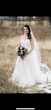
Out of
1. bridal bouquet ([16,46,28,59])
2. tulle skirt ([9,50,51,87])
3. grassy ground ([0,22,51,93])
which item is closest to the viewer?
bridal bouquet ([16,46,28,59])

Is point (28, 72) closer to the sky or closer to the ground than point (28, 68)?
closer to the ground

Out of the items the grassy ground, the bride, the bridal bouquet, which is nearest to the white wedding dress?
the bride

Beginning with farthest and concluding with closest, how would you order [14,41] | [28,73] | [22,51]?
[14,41] → [28,73] → [22,51]

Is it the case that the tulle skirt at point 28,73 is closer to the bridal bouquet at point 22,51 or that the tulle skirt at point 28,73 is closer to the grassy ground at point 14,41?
the bridal bouquet at point 22,51

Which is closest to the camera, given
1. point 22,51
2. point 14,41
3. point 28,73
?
point 22,51

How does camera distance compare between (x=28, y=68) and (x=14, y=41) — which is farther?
(x=14, y=41)

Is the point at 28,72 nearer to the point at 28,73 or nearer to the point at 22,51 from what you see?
the point at 28,73

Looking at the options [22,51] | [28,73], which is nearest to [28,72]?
→ [28,73]

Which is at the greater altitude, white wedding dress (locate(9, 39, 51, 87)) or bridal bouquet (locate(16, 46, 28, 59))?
bridal bouquet (locate(16, 46, 28, 59))

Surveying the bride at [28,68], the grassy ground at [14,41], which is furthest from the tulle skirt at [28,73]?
the grassy ground at [14,41]

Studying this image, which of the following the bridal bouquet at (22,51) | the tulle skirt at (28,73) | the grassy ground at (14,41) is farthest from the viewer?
the grassy ground at (14,41)

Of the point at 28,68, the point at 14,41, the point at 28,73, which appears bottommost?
the point at 28,73

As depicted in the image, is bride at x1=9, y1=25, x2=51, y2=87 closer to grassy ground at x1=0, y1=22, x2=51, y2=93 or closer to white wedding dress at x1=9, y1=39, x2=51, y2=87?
white wedding dress at x1=9, y1=39, x2=51, y2=87
